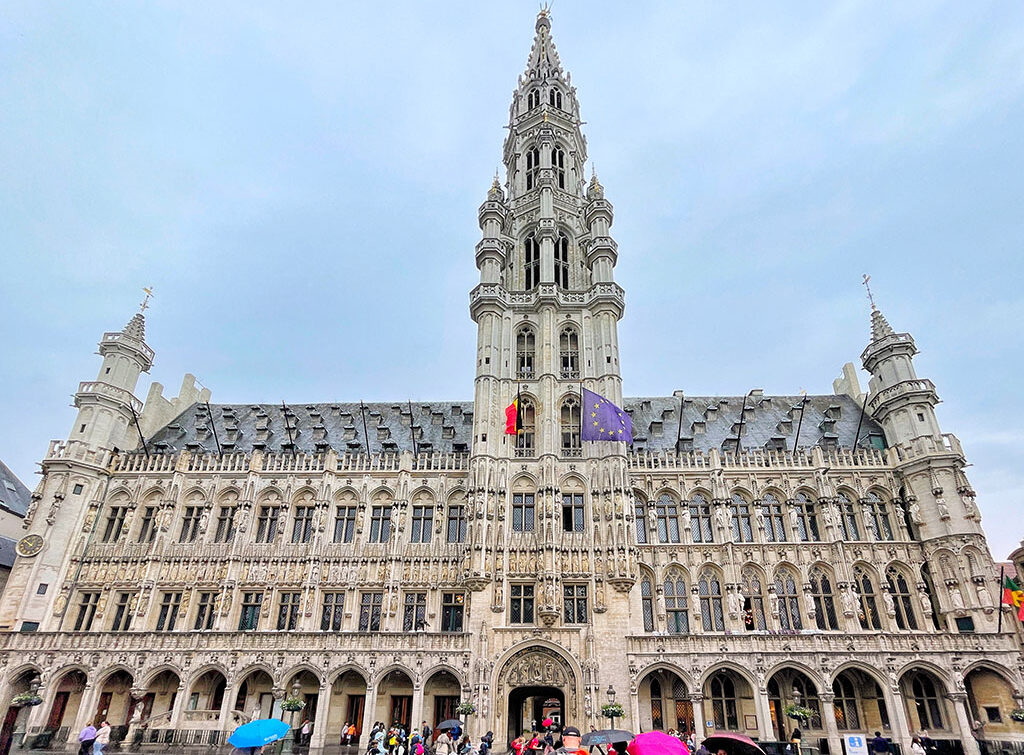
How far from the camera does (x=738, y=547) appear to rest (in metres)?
37.1

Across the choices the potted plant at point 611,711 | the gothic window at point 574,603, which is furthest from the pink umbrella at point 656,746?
the gothic window at point 574,603

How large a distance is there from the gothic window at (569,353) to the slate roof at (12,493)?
45591 mm

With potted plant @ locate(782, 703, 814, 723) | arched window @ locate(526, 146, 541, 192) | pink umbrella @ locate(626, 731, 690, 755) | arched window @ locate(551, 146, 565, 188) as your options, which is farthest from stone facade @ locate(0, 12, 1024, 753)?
pink umbrella @ locate(626, 731, 690, 755)

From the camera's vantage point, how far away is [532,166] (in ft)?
185

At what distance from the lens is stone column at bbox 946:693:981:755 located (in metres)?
30.5

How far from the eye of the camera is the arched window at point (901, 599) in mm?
35000

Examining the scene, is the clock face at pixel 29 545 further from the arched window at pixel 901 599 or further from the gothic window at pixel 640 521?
the arched window at pixel 901 599

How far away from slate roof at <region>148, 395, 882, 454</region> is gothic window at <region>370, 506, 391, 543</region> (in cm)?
530

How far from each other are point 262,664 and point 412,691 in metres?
9.09

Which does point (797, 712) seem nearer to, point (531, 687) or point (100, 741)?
point (531, 687)

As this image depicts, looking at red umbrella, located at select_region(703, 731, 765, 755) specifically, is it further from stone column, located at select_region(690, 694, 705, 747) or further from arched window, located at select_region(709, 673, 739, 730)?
arched window, located at select_region(709, 673, 739, 730)

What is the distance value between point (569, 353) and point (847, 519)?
22079 millimetres

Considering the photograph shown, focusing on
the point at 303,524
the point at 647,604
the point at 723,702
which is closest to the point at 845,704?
the point at 723,702

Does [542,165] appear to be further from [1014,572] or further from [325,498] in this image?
[1014,572]
